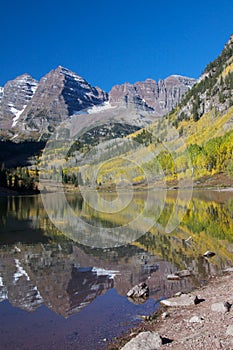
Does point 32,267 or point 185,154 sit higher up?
point 185,154

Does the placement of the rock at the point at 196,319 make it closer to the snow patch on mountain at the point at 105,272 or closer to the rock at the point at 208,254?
the snow patch on mountain at the point at 105,272

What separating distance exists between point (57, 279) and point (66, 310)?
5248 mm

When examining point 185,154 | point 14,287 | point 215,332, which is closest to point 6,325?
point 14,287

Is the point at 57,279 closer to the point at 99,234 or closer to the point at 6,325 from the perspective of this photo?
the point at 6,325

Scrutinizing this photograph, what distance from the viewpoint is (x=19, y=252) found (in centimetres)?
3131

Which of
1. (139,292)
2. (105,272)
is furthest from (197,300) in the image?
(105,272)

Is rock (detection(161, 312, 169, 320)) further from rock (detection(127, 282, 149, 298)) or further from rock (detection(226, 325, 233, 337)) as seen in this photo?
rock (detection(226, 325, 233, 337))

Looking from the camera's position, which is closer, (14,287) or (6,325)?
(6,325)

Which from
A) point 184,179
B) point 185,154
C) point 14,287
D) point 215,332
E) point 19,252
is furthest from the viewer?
point 185,154

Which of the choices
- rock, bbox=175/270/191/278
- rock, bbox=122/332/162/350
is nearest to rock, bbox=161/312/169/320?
rock, bbox=122/332/162/350

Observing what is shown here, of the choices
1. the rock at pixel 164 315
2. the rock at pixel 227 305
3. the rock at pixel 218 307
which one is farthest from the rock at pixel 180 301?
the rock at pixel 227 305

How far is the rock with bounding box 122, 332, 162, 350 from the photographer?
1129 cm

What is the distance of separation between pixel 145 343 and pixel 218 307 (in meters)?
4.53

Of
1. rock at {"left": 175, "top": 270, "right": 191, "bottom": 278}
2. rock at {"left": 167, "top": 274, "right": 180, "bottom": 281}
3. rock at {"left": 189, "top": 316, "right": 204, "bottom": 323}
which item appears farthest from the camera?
rock at {"left": 175, "top": 270, "right": 191, "bottom": 278}
